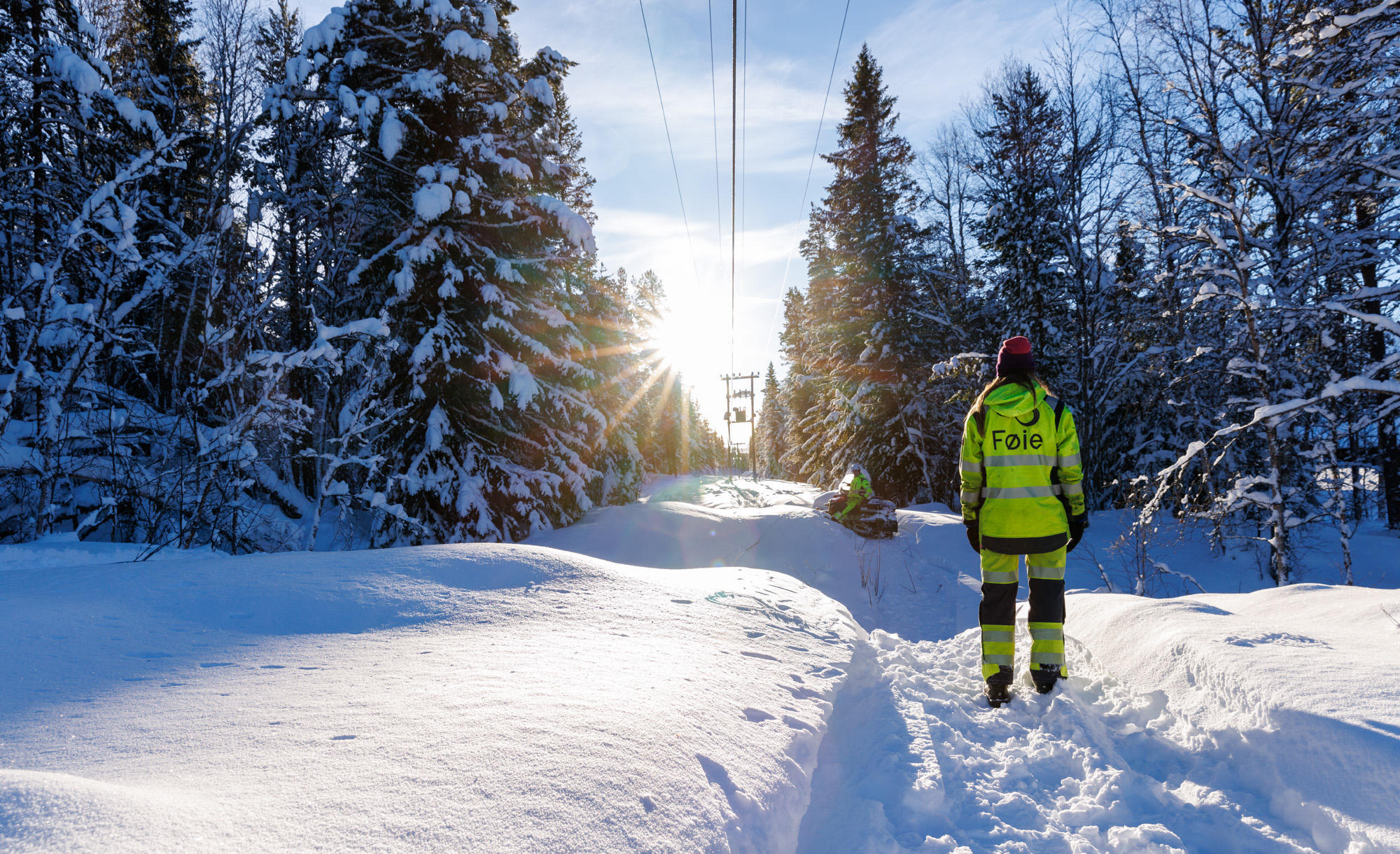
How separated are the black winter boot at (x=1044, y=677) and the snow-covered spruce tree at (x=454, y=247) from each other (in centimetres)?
850

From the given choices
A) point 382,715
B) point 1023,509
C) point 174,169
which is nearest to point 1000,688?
A: point 1023,509

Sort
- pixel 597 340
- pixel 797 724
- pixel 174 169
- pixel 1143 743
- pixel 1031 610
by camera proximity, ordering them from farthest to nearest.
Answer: pixel 597 340 < pixel 174 169 < pixel 1031 610 < pixel 797 724 < pixel 1143 743

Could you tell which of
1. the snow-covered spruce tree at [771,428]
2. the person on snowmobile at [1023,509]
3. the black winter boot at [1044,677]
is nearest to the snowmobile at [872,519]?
the person on snowmobile at [1023,509]

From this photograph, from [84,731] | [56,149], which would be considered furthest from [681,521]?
[56,149]

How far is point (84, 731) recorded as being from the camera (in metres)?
1.73

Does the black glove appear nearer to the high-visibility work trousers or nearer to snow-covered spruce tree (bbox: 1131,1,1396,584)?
the high-visibility work trousers

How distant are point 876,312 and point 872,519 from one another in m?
8.66

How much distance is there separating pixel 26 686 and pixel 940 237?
22.9 m

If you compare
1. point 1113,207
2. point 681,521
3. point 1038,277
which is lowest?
point 681,521

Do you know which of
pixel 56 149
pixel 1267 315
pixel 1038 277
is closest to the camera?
pixel 1267 315

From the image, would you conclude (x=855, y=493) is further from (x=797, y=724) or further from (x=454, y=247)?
(x=454, y=247)

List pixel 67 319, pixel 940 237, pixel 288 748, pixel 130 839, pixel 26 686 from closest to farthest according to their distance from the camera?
pixel 130 839, pixel 288 748, pixel 26 686, pixel 67 319, pixel 940 237

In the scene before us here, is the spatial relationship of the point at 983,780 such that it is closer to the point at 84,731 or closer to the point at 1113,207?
the point at 84,731

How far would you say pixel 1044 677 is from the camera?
10.9 feet
